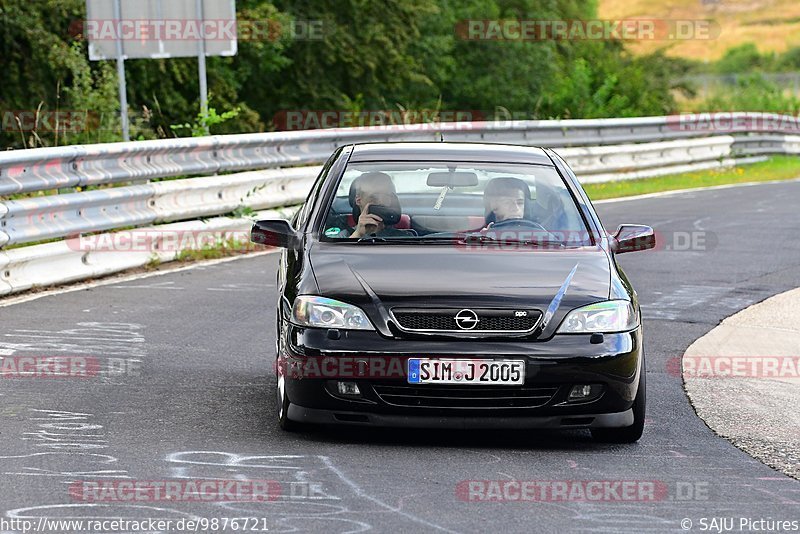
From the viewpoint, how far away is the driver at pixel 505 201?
26.7 feet

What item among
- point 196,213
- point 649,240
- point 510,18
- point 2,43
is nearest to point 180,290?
point 196,213

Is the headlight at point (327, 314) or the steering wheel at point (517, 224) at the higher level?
the steering wheel at point (517, 224)

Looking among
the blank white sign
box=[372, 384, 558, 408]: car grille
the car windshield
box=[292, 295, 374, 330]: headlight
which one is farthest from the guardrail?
box=[372, 384, 558, 408]: car grille

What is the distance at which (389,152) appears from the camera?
8539 mm

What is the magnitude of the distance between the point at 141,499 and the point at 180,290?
6.57 meters

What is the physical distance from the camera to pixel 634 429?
23.9ft

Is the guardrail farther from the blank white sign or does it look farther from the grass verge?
the blank white sign

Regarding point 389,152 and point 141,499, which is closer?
point 141,499

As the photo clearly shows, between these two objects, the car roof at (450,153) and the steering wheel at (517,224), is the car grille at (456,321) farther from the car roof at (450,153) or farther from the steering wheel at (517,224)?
the car roof at (450,153)

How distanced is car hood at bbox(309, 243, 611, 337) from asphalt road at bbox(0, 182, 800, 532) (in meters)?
0.68

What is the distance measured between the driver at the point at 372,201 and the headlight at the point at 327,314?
0.80m

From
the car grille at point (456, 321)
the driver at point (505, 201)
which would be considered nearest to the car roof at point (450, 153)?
the driver at point (505, 201)

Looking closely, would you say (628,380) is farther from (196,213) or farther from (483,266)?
(196,213)

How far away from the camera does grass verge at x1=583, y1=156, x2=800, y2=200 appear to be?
2350 centimetres
